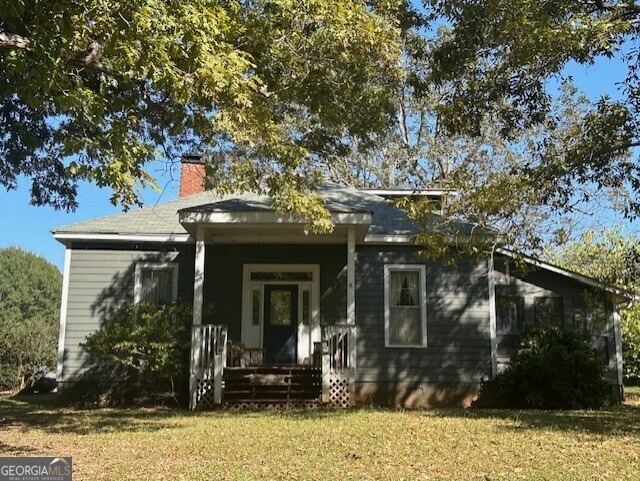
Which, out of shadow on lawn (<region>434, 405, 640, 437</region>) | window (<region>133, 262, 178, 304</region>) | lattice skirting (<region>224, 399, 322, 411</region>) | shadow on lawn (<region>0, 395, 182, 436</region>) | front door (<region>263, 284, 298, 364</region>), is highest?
window (<region>133, 262, 178, 304</region>)

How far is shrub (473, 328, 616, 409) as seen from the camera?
484 inches

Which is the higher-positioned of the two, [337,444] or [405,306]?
[405,306]

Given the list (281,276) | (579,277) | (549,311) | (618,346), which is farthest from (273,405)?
(618,346)

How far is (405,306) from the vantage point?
13766mm

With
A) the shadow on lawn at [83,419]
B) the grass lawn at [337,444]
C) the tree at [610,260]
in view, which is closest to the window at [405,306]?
the grass lawn at [337,444]

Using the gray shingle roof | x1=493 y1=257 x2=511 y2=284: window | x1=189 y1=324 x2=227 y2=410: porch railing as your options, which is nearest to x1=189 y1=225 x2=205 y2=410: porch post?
x1=189 y1=324 x2=227 y2=410: porch railing

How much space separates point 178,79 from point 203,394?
746cm

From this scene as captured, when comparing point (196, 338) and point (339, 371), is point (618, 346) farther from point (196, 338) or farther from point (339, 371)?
point (196, 338)

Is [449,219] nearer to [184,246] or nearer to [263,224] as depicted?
[263,224]

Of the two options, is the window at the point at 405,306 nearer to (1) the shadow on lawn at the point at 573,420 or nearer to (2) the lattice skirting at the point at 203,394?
(1) the shadow on lawn at the point at 573,420

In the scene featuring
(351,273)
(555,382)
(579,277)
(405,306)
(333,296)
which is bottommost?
(555,382)

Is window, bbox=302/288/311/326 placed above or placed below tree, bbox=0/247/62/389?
below

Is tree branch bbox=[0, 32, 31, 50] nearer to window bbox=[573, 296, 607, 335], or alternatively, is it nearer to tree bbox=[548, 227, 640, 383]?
window bbox=[573, 296, 607, 335]

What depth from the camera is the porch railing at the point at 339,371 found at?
39.7ft
